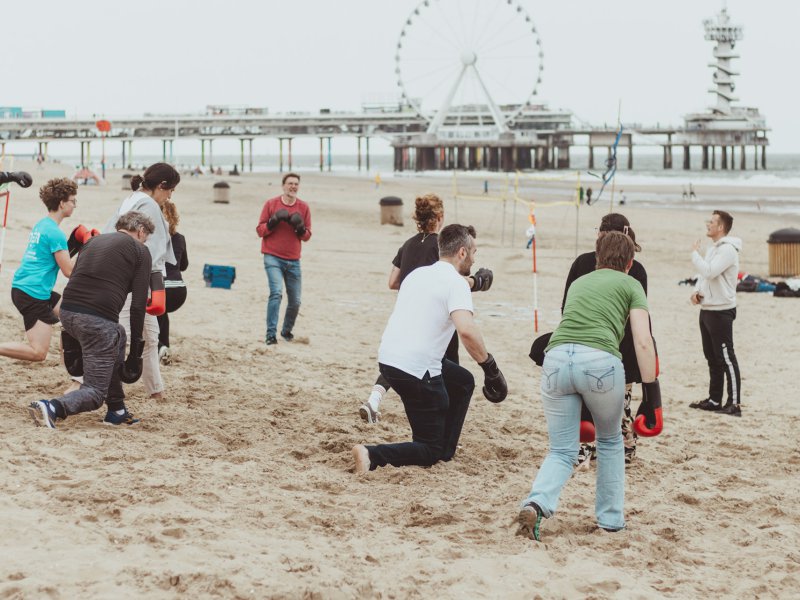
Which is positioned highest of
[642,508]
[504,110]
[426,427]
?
[504,110]

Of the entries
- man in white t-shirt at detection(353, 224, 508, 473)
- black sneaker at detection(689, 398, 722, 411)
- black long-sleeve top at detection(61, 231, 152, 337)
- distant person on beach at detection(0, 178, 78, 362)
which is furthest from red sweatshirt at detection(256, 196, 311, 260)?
man in white t-shirt at detection(353, 224, 508, 473)

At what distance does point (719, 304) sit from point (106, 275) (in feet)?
13.7

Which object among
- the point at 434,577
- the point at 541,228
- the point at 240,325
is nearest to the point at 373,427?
the point at 434,577

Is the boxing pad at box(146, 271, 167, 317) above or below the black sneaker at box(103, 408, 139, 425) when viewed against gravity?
above

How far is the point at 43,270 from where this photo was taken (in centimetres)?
573

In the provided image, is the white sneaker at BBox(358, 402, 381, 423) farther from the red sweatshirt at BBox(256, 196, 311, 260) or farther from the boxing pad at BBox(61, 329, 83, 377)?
the red sweatshirt at BBox(256, 196, 311, 260)

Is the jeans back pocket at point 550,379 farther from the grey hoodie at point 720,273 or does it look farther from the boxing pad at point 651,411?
the grey hoodie at point 720,273

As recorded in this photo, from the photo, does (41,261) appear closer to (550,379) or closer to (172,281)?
(172,281)

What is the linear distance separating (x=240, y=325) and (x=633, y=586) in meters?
6.36

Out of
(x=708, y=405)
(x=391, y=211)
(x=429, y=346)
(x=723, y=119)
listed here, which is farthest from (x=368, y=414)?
(x=723, y=119)

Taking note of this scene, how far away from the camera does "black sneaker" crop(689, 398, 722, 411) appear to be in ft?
22.9

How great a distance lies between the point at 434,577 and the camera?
3555mm

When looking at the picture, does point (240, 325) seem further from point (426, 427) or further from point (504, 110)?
point (504, 110)

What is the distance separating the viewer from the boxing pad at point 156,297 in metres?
5.80
